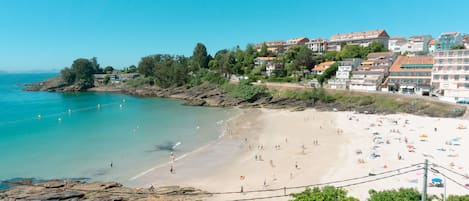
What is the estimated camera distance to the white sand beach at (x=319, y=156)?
22.2 m

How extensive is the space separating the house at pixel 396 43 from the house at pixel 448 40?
975 cm

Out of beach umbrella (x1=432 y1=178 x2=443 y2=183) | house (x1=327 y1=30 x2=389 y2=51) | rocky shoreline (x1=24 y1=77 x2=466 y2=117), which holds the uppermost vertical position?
house (x1=327 y1=30 x2=389 y2=51)

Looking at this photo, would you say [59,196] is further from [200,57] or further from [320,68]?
[200,57]

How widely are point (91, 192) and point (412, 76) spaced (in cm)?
5974

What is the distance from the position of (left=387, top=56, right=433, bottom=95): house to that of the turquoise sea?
3426 cm

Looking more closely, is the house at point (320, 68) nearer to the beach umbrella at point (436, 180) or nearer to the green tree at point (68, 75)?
the beach umbrella at point (436, 180)

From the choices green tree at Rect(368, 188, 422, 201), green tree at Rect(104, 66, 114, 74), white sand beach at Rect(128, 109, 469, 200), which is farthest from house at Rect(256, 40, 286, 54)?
green tree at Rect(368, 188, 422, 201)

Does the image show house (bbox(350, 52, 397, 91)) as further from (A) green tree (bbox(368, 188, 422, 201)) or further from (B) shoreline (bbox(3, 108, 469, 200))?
(A) green tree (bbox(368, 188, 422, 201))

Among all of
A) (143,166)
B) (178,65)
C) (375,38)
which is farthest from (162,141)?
(375,38)

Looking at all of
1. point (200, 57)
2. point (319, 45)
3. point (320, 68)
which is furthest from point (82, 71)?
point (320, 68)

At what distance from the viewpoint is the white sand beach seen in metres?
22.2

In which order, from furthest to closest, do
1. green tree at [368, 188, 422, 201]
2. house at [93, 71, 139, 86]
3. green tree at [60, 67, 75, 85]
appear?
1. house at [93, 71, 139, 86]
2. green tree at [60, 67, 75, 85]
3. green tree at [368, 188, 422, 201]

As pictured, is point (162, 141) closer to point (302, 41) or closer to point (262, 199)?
point (262, 199)

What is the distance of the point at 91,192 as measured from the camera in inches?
803
